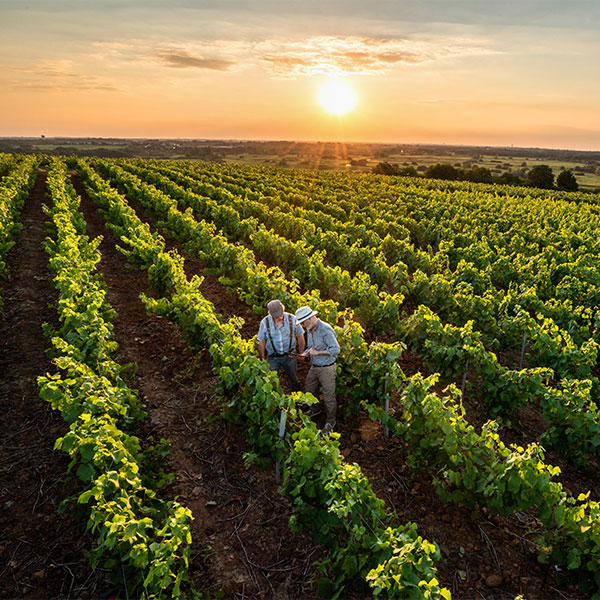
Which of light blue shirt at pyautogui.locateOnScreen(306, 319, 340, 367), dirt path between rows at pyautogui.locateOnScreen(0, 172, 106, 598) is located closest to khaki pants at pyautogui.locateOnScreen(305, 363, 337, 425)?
light blue shirt at pyautogui.locateOnScreen(306, 319, 340, 367)

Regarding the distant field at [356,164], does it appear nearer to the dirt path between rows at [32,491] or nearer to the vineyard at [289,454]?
the vineyard at [289,454]

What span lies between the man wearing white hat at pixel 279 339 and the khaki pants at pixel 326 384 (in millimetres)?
441

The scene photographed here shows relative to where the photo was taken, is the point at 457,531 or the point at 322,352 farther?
the point at 322,352

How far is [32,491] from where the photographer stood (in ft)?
18.5

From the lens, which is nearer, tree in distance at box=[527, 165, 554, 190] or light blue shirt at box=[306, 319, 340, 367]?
light blue shirt at box=[306, 319, 340, 367]

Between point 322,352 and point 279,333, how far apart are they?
787 mm

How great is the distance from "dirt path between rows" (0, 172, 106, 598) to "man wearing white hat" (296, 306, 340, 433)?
3707mm

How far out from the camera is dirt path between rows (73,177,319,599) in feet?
15.4

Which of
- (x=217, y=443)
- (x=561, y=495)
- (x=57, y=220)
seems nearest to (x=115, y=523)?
(x=217, y=443)

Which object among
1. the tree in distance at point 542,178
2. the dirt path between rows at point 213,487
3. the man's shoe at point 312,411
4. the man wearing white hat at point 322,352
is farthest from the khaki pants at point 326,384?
the tree in distance at point 542,178

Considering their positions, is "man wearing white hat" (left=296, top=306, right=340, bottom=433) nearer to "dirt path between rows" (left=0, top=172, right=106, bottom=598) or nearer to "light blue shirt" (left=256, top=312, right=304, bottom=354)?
"light blue shirt" (left=256, top=312, right=304, bottom=354)

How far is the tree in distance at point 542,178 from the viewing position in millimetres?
57094

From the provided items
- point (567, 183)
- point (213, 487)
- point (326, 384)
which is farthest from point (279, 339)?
point (567, 183)

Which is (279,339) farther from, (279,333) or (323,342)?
(323,342)
